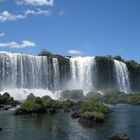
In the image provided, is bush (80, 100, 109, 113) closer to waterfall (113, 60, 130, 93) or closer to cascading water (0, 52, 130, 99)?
cascading water (0, 52, 130, 99)

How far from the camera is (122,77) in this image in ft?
357

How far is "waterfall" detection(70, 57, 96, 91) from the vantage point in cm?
10181

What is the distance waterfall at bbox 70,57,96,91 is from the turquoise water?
146ft

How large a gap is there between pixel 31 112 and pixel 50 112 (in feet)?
13.5

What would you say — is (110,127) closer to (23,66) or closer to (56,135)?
(56,135)

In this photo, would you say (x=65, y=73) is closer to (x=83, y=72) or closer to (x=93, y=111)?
(x=83, y=72)

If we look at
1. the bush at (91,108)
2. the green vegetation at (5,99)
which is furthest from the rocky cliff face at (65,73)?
the bush at (91,108)

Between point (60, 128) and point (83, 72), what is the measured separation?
58263 mm

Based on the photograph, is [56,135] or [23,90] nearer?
[56,135]

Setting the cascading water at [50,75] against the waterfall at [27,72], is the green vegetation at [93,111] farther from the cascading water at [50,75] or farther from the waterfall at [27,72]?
the waterfall at [27,72]

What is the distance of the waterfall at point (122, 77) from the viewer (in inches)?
4252

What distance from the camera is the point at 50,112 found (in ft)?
199

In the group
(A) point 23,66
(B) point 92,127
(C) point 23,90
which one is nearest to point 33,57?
(A) point 23,66

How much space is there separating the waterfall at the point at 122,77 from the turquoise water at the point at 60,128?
50.5 metres
